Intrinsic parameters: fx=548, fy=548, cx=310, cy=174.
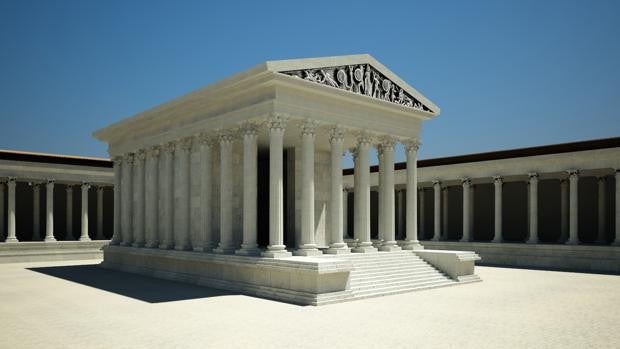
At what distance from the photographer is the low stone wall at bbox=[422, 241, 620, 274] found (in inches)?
1348

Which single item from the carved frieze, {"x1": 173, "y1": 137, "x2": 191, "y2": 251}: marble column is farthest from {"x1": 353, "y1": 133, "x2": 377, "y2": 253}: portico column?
{"x1": 173, "y1": 137, "x2": 191, "y2": 251}: marble column

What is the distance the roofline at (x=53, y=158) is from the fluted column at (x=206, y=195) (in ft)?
74.6

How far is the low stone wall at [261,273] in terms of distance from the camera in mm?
20625

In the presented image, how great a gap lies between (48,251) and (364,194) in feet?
95.8

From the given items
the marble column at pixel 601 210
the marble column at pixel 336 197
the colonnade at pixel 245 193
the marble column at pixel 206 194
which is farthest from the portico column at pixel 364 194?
the marble column at pixel 601 210

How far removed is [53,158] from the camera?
45.4 metres

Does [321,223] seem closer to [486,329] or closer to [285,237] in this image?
[285,237]

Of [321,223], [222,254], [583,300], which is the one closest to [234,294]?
[222,254]

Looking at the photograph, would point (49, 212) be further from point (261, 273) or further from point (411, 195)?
point (411, 195)

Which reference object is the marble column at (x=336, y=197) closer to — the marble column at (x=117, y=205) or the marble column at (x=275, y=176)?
the marble column at (x=275, y=176)

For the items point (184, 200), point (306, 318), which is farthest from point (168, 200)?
point (306, 318)

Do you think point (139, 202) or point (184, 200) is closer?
point (184, 200)

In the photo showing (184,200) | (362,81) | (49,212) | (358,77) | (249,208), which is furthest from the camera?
(49,212)

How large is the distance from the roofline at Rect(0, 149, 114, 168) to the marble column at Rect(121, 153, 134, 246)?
1156 cm
